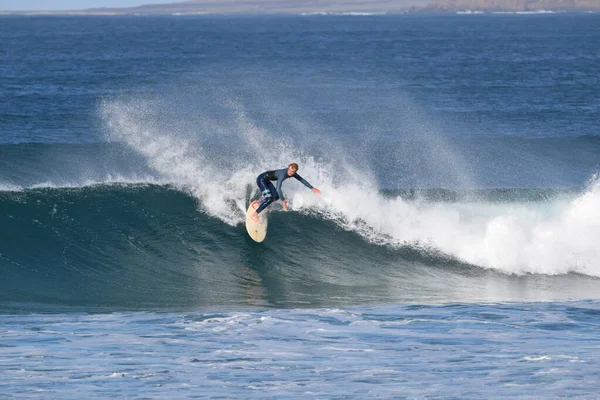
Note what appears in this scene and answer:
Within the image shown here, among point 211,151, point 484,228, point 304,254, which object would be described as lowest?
point 304,254

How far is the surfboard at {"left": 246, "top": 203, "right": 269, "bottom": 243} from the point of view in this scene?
50.4 ft

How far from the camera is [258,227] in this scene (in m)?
15.5

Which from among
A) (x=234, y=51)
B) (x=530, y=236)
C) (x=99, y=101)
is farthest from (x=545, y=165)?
(x=234, y=51)

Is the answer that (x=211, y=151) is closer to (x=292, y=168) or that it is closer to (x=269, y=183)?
(x=269, y=183)

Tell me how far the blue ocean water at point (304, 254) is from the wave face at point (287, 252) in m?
0.05

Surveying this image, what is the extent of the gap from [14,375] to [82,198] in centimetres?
785

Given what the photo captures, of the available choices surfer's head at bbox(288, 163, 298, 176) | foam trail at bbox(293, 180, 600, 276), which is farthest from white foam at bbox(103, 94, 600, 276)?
surfer's head at bbox(288, 163, 298, 176)

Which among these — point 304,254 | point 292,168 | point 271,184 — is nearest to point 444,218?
point 304,254

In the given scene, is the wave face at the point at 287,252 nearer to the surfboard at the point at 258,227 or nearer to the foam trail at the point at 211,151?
the surfboard at the point at 258,227

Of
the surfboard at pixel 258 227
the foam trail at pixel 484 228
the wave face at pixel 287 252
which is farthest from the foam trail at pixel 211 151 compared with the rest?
the foam trail at pixel 484 228

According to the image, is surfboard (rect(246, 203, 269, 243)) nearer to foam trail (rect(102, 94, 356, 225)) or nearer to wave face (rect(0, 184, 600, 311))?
wave face (rect(0, 184, 600, 311))

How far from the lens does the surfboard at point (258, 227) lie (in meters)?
15.4

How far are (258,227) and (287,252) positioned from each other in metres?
0.66

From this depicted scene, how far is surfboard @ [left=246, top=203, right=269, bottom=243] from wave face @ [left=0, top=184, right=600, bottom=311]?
171mm
